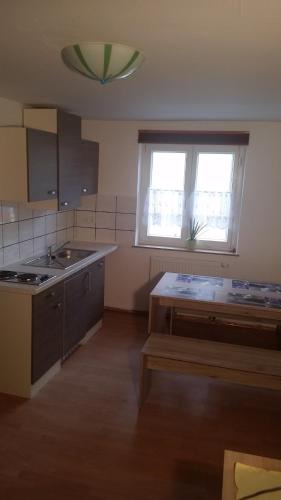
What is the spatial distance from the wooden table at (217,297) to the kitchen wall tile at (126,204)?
101cm

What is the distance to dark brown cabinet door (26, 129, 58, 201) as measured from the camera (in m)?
2.86

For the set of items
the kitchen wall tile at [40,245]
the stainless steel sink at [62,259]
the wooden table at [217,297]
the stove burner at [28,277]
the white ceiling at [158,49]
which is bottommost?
the wooden table at [217,297]

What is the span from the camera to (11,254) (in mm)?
3266

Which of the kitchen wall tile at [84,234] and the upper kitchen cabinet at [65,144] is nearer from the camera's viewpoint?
the upper kitchen cabinet at [65,144]

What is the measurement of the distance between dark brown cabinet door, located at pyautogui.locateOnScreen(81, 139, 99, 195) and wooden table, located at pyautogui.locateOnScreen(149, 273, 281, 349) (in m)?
1.33

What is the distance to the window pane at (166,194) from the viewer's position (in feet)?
13.9

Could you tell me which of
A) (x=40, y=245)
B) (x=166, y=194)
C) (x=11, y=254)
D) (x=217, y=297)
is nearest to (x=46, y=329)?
(x=11, y=254)

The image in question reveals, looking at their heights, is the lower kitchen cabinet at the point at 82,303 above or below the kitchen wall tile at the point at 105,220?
below

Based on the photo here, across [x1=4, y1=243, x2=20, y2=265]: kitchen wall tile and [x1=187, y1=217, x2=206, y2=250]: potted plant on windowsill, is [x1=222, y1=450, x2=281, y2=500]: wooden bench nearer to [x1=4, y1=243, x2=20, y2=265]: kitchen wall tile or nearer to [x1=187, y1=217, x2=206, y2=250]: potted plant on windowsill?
[x1=4, y1=243, x2=20, y2=265]: kitchen wall tile

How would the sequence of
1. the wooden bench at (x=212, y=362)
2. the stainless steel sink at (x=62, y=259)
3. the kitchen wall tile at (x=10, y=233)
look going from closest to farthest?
the wooden bench at (x=212, y=362) → the kitchen wall tile at (x=10, y=233) → the stainless steel sink at (x=62, y=259)

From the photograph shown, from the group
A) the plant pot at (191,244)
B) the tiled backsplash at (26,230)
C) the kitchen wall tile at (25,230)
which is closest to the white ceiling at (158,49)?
the tiled backsplash at (26,230)

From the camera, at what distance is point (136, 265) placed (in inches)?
174

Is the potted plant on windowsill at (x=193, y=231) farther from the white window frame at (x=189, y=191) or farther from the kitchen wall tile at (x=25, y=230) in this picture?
the kitchen wall tile at (x=25, y=230)

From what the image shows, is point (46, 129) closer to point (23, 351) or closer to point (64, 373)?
point (23, 351)
